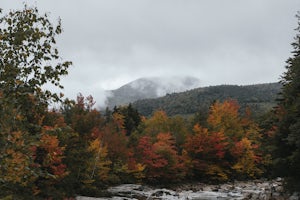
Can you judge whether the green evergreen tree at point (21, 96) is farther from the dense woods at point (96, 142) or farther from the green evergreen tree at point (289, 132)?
the green evergreen tree at point (289, 132)

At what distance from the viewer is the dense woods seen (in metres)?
6.96

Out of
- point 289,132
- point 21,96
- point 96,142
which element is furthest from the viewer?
point 96,142

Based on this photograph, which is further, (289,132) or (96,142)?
(96,142)

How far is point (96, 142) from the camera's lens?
4641 centimetres

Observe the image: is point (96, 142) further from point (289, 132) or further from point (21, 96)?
point (21, 96)

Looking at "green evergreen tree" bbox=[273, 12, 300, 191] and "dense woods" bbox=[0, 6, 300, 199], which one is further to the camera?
"green evergreen tree" bbox=[273, 12, 300, 191]

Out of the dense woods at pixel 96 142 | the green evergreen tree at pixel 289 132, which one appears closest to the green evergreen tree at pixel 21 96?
the dense woods at pixel 96 142

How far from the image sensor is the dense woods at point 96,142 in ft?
22.8

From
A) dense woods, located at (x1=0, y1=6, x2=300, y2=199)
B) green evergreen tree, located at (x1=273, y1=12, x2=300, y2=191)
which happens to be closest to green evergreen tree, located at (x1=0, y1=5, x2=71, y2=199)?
dense woods, located at (x1=0, y1=6, x2=300, y2=199)

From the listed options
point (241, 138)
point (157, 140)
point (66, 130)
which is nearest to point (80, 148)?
point (157, 140)

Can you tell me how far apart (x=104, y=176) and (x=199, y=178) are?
24510 mm

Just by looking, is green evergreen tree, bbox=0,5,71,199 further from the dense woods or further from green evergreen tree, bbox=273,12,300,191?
green evergreen tree, bbox=273,12,300,191

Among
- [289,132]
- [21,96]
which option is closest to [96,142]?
[289,132]

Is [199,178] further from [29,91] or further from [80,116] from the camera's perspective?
[29,91]
